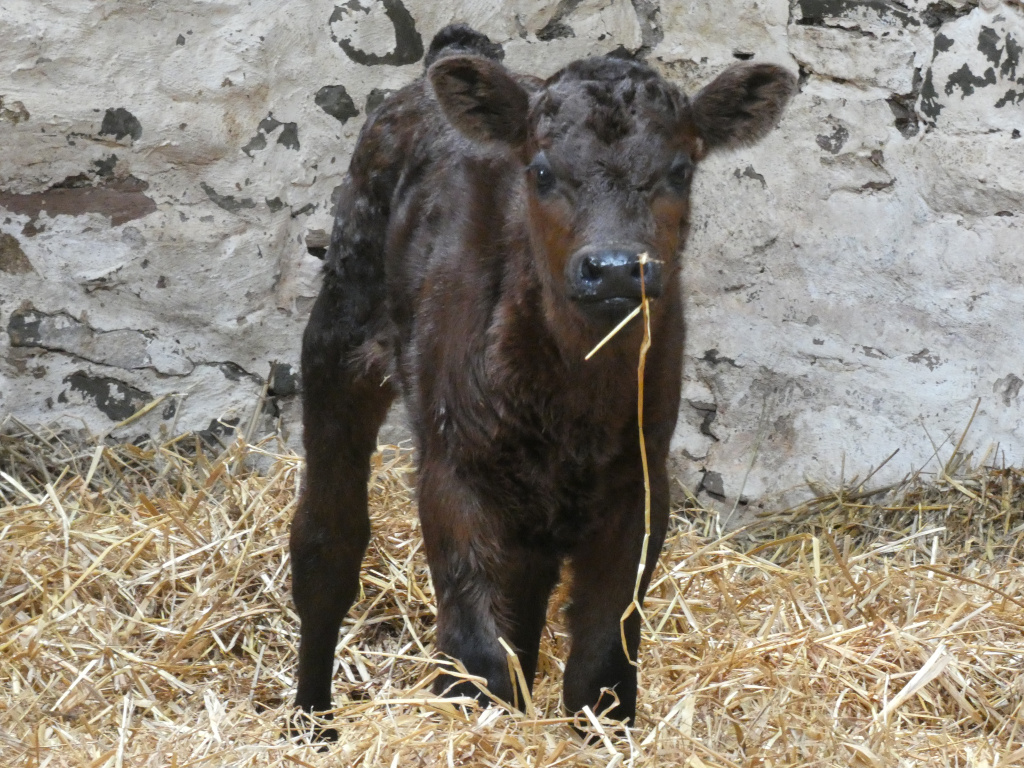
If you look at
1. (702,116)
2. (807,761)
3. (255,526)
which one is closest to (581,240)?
(702,116)

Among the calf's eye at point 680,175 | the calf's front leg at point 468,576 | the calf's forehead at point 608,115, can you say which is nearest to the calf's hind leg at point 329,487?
the calf's front leg at point 468,576

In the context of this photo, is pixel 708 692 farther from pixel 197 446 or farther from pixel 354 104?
pixel 354 104

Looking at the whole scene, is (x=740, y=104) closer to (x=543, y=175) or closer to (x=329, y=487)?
(x=543, y=175)

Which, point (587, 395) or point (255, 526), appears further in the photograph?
point (255, 526)

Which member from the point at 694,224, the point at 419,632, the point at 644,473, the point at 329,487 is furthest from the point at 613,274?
the point at 694,224

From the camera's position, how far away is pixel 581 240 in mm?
3088

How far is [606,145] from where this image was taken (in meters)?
3.22

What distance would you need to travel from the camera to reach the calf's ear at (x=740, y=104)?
354 cm

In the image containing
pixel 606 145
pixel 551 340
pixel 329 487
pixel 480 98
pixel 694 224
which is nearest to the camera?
pixel 606 145

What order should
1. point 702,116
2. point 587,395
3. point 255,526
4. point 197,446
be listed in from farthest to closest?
1. point 197,446
2. point 255,526
3. point 702,116
4. point 587,395

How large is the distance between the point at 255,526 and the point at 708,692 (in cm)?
181

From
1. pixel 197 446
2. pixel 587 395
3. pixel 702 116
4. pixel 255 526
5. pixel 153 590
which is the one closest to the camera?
pixel 587 395

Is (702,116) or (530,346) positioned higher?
Answer: (702,116)

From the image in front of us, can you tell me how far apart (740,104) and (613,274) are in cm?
88
